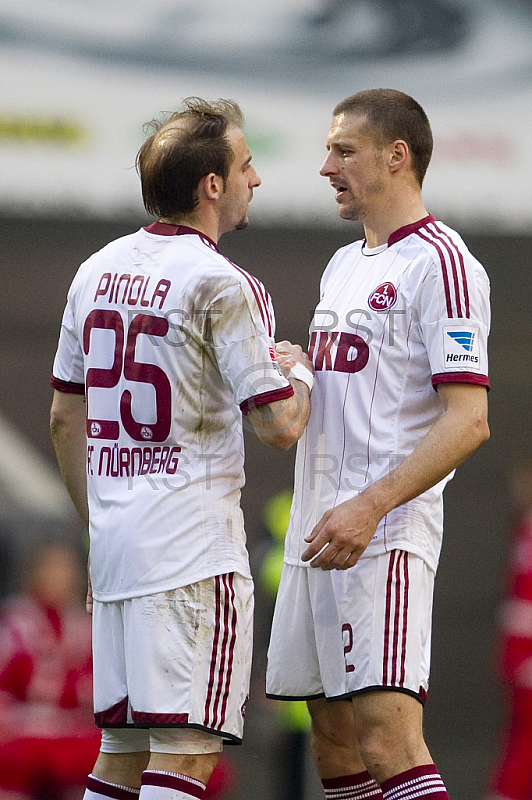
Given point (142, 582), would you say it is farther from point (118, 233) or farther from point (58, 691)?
point (118, 233)

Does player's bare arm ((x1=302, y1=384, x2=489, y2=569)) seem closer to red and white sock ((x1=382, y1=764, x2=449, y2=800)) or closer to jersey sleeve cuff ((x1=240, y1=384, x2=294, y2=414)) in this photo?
jersey sleeve cuff ((x1=240, y1=384, x2=294, y2=414))

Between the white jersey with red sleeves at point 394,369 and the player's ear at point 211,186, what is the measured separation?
0.58m

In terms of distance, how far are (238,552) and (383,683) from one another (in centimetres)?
56

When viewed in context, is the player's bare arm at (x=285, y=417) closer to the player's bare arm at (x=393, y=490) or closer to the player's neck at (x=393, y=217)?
the player's bare arm at (x=393, y=490)

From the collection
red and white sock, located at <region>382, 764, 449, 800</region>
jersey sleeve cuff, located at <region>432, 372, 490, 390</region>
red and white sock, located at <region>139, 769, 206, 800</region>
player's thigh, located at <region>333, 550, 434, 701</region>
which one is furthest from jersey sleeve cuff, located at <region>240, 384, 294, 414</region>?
red and white sock, located at <region>382, 764, 449, 800</region>

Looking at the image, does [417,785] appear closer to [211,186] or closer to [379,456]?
[379,456]

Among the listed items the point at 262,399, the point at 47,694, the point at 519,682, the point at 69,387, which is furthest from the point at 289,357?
the point at 519,682

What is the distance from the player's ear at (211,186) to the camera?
135 inches

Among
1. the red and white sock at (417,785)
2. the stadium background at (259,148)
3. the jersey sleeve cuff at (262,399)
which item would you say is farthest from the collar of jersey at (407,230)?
the stadium background at (259,148)

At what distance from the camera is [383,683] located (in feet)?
11.1

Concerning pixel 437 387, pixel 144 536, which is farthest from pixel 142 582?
pixel 437 387

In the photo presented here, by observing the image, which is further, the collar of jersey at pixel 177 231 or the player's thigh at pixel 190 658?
the collar of jersey at pixel 177 231

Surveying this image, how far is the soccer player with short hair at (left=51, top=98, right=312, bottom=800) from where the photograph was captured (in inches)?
127

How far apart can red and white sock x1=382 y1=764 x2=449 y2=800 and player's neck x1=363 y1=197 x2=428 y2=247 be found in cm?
164
